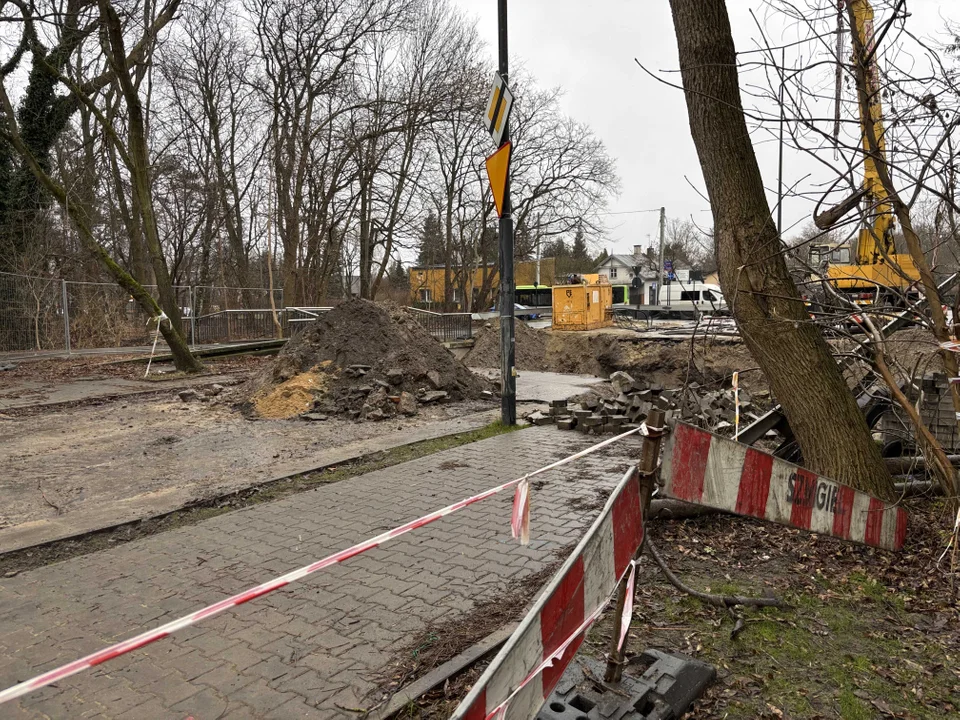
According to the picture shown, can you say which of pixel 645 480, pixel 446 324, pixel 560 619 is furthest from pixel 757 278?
pixel 446 324

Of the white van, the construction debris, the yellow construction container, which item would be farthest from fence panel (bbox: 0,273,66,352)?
the white van

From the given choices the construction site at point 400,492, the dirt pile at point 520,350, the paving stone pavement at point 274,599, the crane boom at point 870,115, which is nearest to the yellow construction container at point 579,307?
the dirt pile at point 520,350

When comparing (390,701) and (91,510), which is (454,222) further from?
A: (390,701)

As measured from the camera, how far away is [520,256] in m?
39.6

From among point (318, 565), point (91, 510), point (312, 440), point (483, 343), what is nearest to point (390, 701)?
point (318, 565)

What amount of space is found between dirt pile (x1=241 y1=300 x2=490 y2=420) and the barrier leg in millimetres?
8429

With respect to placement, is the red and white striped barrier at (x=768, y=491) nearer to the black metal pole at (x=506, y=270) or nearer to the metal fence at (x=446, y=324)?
the black metal pole at (x=506, y=270)

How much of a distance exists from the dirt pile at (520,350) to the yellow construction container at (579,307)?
132 cm

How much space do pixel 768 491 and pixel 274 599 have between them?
3.09 m

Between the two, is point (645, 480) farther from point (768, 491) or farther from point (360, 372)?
point (360, 372)

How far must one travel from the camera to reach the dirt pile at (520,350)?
2102 cm

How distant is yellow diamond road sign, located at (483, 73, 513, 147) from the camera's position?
9.27m

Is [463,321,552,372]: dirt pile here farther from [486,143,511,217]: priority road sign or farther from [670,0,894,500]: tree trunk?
[670,0,894,500]: tree trunk

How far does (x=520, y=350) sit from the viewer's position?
2139 cm
